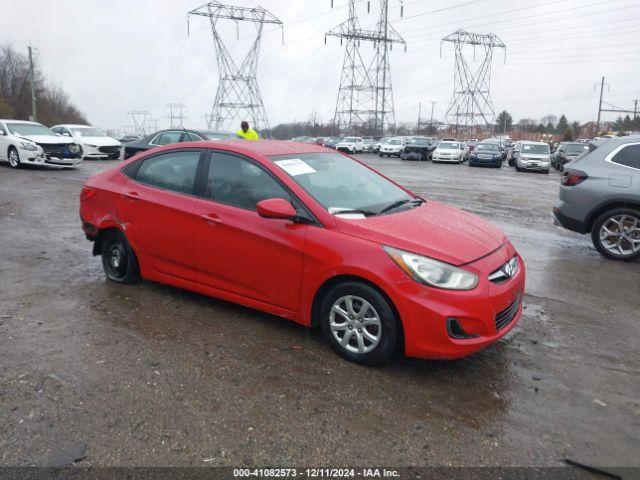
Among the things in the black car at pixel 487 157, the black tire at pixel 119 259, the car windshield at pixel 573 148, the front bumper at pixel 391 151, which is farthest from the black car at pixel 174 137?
the front bumper at pixel 391 151

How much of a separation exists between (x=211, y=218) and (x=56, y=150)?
594 inches

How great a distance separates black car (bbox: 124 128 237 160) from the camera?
12.3m

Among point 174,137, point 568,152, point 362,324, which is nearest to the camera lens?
point 362,324

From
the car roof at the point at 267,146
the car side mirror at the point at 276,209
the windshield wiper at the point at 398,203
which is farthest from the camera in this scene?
the car roof at the point at 267,146

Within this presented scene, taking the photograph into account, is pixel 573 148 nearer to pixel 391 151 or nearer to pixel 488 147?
pixel 488 147

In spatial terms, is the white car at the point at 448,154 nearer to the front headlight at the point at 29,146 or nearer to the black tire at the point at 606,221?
the front headlight at the point at 29,146

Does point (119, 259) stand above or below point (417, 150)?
below

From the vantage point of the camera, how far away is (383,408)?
326 centimetres

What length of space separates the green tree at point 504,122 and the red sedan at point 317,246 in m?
103

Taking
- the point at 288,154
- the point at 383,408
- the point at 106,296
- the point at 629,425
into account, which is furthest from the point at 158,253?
the point at 629,425

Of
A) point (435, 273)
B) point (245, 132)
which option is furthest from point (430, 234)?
point (245, 132)

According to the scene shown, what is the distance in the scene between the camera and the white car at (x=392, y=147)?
40.1 meters

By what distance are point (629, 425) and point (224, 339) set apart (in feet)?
9.34

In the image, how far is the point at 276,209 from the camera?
3859 millimetres
